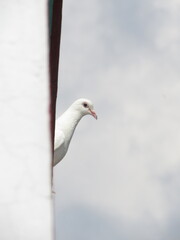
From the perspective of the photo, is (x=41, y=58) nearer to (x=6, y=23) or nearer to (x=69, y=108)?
(x=6, y=23)

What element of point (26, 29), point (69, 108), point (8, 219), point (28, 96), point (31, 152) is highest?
point (69, 108)

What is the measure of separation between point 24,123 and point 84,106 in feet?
33.9

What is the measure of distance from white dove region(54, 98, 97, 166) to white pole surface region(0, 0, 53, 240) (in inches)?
262

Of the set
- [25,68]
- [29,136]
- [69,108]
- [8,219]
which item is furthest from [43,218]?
[69,108]

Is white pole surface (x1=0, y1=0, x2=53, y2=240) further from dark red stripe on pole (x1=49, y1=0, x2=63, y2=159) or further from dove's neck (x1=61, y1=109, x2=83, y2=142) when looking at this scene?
dove's neck (x1=61, y1=109, x2=83, y2=142)

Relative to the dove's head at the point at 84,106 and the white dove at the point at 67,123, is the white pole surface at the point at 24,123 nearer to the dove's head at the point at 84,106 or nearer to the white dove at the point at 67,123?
the white dove at the point at 67,123

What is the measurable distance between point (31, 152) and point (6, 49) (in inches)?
28.8

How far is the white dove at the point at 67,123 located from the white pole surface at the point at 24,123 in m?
6.64

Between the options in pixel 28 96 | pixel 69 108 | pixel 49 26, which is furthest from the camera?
pixel 69 108

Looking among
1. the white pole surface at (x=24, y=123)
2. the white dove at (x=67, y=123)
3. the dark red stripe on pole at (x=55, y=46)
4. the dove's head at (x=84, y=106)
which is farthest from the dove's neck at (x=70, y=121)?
the white pole surface at (x=24, y=123)

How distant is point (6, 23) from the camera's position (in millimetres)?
6004

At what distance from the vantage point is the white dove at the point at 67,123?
13.0 m

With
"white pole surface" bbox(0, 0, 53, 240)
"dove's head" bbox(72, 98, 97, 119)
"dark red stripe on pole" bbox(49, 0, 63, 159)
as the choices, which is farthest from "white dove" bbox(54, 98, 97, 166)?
"white pole surface" bbox(0, 0, 53, 240)

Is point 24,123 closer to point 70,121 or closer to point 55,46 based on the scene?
point 55,46
